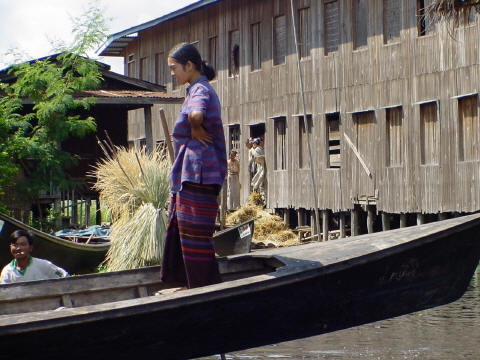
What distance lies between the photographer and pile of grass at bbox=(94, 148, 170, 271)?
496 inches

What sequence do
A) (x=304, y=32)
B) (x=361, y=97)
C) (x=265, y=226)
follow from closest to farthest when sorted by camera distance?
1. (x=361, y=97)
2. (x=265, y=226)
3. (x=304, y=32)

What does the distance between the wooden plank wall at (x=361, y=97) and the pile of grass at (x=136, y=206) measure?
21.8 feet

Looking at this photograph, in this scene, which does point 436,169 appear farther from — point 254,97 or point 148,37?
point 148,37

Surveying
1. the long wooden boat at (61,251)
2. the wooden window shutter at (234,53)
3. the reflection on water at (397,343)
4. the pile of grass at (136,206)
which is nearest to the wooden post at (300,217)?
the wooden window shutter at (234,53)

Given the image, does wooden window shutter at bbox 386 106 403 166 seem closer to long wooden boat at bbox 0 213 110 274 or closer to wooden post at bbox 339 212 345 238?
wooden post at bbox 339 212 345 238

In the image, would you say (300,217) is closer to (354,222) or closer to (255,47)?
(354,222)

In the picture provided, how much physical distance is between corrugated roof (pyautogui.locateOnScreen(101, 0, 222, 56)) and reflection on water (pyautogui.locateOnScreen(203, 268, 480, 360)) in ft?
54.5

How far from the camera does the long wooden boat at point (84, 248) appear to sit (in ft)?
43.2

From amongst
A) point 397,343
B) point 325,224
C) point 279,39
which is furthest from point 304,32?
point 397,343

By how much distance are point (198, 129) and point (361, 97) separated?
14.9 meters

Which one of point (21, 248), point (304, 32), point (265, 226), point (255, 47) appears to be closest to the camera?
point (21, 248)

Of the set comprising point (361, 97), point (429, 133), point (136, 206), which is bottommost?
point (136, 206)

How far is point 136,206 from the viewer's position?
1317 cm

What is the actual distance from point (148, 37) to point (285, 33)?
9.52m
